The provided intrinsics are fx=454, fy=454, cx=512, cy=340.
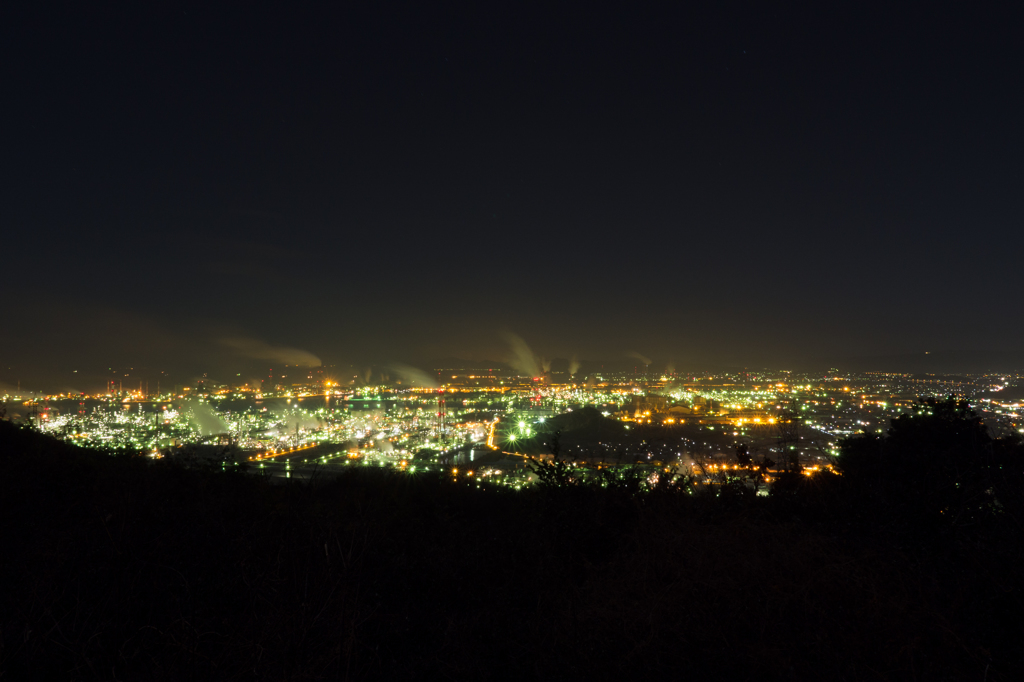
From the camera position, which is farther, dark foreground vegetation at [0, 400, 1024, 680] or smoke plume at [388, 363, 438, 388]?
smoke plume at [388, 363, 438, 388]

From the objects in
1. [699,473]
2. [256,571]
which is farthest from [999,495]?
[256,571]

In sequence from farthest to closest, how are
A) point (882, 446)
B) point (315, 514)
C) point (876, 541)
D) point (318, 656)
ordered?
1. point (882, 446)
2. point (315, 514)
3. point (876, 541)
4. point (318, 656)

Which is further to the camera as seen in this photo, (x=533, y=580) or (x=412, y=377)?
(x=412, y=377)

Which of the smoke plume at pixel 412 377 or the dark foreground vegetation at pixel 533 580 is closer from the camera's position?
the dark foreground vegetation at pixel 533 580

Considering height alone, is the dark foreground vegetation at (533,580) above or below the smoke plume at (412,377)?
above

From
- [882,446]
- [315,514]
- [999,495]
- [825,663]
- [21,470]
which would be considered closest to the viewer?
[825,663]

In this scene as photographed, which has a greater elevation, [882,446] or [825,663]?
[882,446]

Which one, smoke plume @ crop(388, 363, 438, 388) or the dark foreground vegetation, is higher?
the dark foreground vegetation

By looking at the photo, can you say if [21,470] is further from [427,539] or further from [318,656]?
[318,656]
